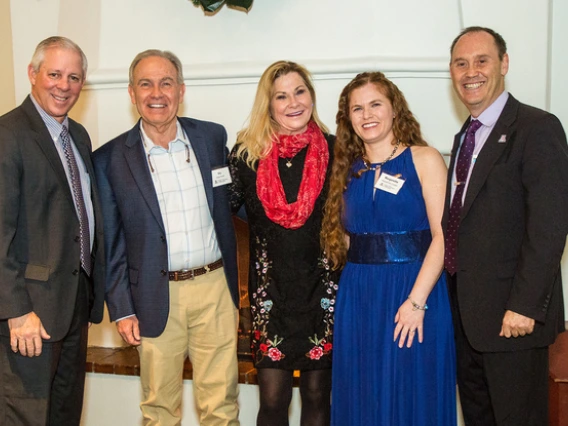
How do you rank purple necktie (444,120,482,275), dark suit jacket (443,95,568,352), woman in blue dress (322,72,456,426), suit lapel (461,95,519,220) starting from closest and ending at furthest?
dark suit jacket (443,95,568,352) → suit lapel (461,95,519,220) → purple necktie (444,120,482,275) → woman in blue dress (322,72,456,426)

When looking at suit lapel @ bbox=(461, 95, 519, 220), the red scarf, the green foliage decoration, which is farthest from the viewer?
the green foliage decoration

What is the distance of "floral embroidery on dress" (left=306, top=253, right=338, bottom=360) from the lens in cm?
258

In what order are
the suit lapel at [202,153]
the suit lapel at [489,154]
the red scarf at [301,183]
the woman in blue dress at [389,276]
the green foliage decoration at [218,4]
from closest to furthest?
the suit lapel at [489,154] → the woman in blue dress at [389,276] → the red scarf at [301,183] → the suit lapel at [202,153] → the green foliage decoration at [218,4]

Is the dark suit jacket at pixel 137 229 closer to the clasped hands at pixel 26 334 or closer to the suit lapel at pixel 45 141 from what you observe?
the suit lapel at pixel 45 141

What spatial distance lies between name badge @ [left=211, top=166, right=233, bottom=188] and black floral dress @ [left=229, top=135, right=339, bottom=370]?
0.16 meters

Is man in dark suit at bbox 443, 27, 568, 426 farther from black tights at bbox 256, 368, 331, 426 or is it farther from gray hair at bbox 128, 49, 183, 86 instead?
gray hair at bbox 128, 49, 183, 86

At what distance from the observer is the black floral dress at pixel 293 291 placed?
101 inches

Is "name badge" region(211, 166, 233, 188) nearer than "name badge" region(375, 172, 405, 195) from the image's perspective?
No

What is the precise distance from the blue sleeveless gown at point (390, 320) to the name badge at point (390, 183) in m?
0.02

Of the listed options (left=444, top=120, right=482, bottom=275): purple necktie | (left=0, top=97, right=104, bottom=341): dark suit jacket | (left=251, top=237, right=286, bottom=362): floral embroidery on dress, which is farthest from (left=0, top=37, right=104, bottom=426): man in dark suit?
(left=444, top=120, right=482, bottom=275): purple necktie

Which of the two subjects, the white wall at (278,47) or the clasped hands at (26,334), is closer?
the clasped hands at (26,334)

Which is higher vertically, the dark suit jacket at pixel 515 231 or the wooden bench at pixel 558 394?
the dark suit jacket at pixel 515 231

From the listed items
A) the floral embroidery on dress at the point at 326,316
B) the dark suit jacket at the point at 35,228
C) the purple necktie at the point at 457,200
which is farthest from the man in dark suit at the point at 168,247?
the purple necktie at the point at 457,200

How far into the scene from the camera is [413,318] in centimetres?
237
